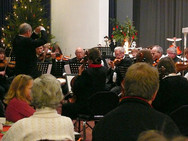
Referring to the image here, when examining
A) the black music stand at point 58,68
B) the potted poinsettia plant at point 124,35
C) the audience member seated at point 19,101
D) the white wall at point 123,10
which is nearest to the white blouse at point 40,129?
the audience member seated at point 19,101

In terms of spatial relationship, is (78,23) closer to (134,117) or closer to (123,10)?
(123,10)

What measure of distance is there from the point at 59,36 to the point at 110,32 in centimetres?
196

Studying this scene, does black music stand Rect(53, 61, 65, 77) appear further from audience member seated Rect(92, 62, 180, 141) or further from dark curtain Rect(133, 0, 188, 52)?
dark curtain Rect(133, 0, 188, 52)

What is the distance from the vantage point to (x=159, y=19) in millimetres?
17531

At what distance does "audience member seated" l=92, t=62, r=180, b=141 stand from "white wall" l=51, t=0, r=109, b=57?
10.5m

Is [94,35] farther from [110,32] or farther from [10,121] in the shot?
[10,121]

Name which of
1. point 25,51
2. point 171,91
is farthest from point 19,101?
point 25,51

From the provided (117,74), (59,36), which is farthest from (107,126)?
(59,36)

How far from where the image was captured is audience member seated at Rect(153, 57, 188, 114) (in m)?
4.27

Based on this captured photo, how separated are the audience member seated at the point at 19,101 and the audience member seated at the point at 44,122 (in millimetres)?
1024

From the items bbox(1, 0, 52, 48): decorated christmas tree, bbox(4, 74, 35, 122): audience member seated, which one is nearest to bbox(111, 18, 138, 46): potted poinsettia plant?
bbox(1, 0, 52, 48): decorated christmas tree

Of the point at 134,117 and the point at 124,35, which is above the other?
the point at 124,35

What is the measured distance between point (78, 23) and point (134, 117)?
11.7 meters

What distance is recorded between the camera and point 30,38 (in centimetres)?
599
